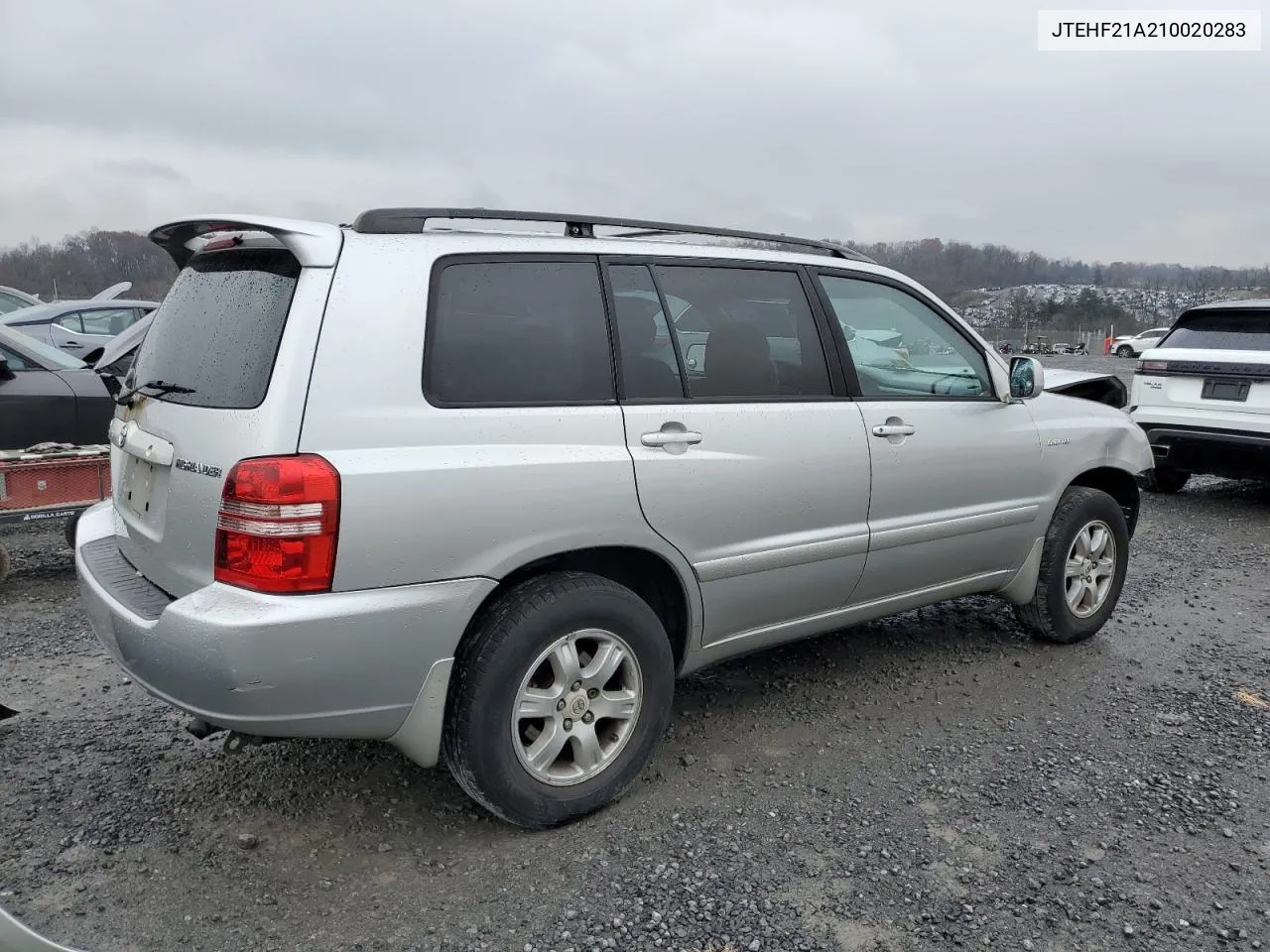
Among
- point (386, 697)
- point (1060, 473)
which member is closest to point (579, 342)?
point (386, 697)

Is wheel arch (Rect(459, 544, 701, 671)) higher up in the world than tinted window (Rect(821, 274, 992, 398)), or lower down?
lower down

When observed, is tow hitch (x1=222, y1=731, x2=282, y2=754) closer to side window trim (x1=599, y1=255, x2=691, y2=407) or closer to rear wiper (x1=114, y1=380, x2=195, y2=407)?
rear wiper (x1=114, y1=380, x2=195, y2=407)

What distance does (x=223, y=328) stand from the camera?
2.82m

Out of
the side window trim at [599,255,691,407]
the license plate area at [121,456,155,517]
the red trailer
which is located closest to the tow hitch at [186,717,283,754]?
the license plate area at [121,456,155,517]

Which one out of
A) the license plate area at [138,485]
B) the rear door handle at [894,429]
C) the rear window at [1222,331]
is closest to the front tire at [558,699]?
the license plate area at [138,485]

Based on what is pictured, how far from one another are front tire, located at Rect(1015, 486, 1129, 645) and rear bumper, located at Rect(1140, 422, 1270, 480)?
3.23 metres

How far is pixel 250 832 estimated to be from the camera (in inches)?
116

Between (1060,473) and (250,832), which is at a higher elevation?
(1060,473)

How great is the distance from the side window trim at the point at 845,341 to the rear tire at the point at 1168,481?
548 centimetres

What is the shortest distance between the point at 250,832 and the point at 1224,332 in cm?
827

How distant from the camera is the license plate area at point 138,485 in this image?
2.86 m

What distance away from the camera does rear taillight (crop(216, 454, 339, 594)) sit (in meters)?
2.41

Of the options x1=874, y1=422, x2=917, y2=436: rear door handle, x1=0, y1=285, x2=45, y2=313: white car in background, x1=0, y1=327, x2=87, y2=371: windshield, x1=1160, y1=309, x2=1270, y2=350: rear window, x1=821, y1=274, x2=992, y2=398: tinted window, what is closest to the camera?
x1=874, y1=422, x2=917, y2=436: rear door handle

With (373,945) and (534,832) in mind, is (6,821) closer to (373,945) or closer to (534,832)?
(373,945)
